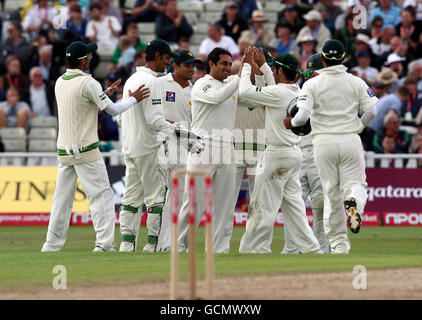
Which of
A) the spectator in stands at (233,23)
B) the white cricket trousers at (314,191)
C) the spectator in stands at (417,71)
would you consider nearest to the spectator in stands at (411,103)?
the spectator in stands at (417,71)

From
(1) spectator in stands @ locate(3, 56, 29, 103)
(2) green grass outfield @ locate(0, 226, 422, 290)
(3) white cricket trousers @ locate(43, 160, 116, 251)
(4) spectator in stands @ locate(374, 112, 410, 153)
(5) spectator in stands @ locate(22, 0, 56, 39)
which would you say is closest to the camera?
(2) green grass outfield @ locate(0, 226, 422, 290)

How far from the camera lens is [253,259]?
12.3 metres

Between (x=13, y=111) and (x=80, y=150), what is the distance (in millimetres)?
10701

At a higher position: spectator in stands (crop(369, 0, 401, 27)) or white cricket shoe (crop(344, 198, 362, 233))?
spectator in stands (crop(369, 0, 401, 27))

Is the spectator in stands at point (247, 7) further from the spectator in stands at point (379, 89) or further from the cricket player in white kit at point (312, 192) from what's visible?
the cricket player in white kit at point (312, 192)

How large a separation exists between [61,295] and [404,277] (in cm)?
368

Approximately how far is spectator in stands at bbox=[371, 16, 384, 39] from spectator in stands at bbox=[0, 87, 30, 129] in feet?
27.2

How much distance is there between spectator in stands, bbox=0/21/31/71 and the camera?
984 inches

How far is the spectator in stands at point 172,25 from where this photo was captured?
2520cm

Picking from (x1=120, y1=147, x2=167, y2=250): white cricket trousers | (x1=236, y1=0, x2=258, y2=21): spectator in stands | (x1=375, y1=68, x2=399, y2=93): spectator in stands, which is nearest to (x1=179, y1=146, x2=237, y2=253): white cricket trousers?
(x1=120, y1=147, x2=167, y2=250): white cricket trousers

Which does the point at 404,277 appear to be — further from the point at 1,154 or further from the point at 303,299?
the point at 1,154

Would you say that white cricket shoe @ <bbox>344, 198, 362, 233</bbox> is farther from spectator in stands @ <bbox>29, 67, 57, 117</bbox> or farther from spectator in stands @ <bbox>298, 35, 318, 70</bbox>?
spectator in stands @ <bbox>29, 67, 57, 117</bbox>
